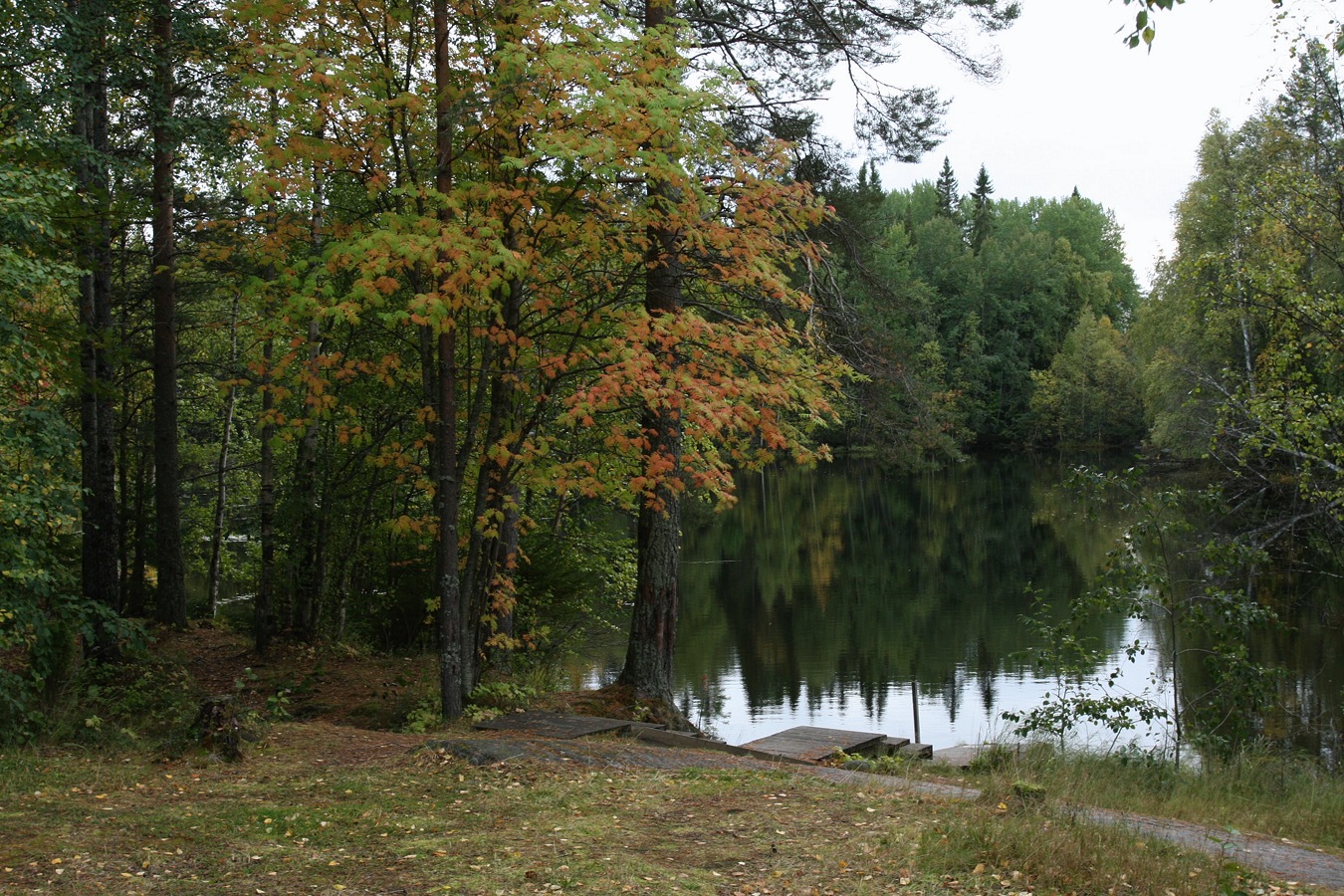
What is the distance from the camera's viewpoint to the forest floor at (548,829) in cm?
419

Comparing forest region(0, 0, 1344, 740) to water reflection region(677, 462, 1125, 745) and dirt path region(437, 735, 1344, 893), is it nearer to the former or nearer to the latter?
dirt path region(437, 735, 1344, 893)

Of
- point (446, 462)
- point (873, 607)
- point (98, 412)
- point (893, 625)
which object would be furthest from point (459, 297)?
point (873, 607)

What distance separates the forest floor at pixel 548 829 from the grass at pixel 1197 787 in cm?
52

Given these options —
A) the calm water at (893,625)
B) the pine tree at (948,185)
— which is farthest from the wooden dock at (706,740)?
the pine tree at (948,185)

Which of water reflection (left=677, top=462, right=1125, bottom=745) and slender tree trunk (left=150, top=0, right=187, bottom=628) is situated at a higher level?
slender tree trunk (left=150, top=0, right=187, bottom=628)

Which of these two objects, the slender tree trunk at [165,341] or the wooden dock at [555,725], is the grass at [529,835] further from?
the slender tree trunk at [165,341]

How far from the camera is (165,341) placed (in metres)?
10.6

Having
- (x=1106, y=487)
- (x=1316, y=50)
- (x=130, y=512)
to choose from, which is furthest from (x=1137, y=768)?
(x=130, y=512)

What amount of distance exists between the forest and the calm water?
2770 mm

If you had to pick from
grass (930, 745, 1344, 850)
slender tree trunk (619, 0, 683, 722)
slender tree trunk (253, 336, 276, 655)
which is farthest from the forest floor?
slender tree trunk (253, 336, 276, 655)

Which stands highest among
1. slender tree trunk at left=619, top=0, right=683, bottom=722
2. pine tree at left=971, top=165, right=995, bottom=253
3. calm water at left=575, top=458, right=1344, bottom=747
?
pine tree at left=971, top=165, right=995, bottom=253

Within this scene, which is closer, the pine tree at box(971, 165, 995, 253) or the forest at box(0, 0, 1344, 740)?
the forest at box(0, 0, 1344, 740)

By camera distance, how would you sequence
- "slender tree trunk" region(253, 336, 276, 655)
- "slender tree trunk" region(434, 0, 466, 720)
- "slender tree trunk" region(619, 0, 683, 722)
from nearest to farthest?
"slender tree trunk" region(434, 0, 466, 720)
"slender tree trunk" region(619, 0, 683, 722)
"slender tree trunk" region(253, 336, 276, 655)

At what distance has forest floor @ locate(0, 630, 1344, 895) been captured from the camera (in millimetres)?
4188
